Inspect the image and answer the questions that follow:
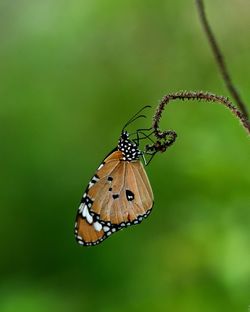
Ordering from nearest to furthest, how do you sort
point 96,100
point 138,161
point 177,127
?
point 138,161 → point 177,127 → point 96,100

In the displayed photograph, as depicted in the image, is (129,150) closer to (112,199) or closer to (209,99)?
(112,199)

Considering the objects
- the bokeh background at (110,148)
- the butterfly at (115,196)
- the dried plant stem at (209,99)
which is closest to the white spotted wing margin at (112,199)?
the butterfly at (115,196)

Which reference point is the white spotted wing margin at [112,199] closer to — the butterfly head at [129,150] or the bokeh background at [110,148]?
the butterfly head at [129,150]

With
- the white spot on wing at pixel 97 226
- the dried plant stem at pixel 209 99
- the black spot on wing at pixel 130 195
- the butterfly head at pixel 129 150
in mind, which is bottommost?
the dried plant stem at pixel 209 99

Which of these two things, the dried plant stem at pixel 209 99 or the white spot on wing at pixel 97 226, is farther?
the white spot on wing at pixel 97 226

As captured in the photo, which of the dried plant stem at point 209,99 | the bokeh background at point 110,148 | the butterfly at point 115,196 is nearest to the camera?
the dried plant stem at point 209,99
